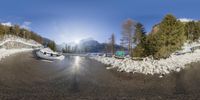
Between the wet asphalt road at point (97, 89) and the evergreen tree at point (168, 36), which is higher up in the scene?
the evergreen tree at point (168, 36)

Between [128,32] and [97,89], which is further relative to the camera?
[128,32]

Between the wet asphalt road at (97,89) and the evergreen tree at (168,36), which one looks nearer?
the wet asphalt road at (97,89)

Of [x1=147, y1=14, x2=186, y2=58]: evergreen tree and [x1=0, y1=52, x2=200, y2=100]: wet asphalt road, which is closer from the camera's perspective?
[x1=0, y1=52, x2=200, y2=100]: wet asphalt road

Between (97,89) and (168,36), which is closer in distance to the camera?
(97,89)

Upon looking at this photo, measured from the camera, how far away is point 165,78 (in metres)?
29.9

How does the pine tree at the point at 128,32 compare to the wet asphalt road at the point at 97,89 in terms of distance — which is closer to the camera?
the wet asphalt road at the point at 97,89

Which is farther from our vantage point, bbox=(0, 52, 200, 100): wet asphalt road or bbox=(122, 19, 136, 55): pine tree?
bbox=(122, 19, 136, 55): pine tree

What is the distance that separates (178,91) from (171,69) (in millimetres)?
14169

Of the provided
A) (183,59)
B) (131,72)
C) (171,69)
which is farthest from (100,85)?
(183,59)

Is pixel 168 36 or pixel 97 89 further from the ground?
pixel 168 36

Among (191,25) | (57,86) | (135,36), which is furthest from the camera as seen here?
(191,25)

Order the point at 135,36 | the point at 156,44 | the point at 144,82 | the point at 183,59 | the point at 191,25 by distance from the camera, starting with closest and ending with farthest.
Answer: the point at 144,82, the point at 183,59, the point at 156,44, the point at 135,36, the point at 191,25

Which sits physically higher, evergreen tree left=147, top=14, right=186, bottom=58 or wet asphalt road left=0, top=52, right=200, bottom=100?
evergreen tree left=147, top=14, right=186, bottom=58

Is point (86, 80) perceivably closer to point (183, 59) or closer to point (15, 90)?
point (15, 90)
